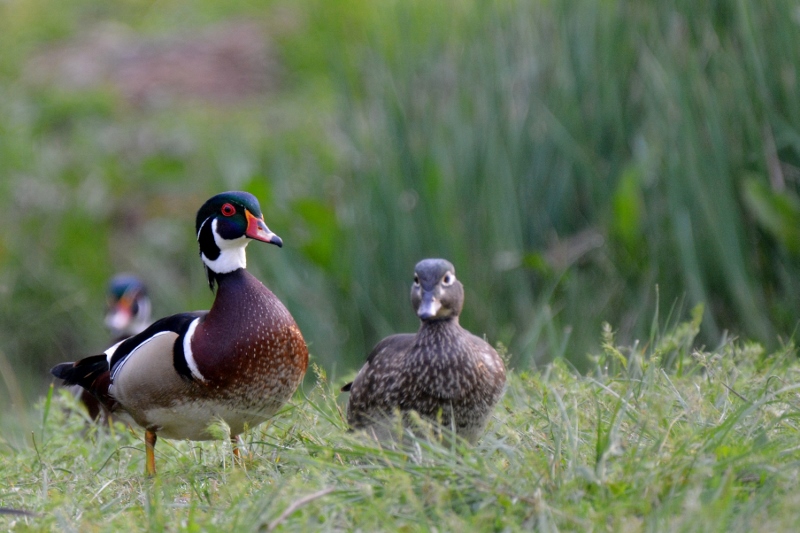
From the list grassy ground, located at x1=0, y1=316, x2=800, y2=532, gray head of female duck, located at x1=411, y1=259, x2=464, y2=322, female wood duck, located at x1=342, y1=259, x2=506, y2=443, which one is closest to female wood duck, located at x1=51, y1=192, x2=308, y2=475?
grassy ground, located at x1=0, y1=316, x2=800, y2=532

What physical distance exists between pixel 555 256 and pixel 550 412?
2.54m

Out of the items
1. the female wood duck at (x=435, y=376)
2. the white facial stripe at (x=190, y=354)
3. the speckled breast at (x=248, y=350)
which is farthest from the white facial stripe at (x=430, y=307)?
the white facial stripe at (x=190, y=354)

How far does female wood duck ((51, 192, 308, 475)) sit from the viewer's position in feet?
12.4

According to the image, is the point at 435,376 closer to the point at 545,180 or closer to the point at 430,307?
the point at 430,307

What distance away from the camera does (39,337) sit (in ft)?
27.1

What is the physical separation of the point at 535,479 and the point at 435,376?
0.80 metres

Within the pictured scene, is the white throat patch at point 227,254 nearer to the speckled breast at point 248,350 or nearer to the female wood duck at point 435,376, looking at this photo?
the speckled breast at point 248,350

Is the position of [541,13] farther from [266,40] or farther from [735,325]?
[266,40]

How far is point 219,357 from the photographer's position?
3762 mm

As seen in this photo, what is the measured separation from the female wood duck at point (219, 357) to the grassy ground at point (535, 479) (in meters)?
0.19

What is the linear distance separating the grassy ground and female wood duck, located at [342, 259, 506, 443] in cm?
11

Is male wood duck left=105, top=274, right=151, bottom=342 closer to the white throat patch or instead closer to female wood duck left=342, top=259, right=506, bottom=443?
the white throat patch

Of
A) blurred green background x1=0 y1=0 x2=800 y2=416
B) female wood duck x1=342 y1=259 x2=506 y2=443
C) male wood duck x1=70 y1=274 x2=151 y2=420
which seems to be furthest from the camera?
male wood duck x1=70 y1=274 x2=151 y2=420

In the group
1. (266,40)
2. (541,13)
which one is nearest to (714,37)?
(541,13)
